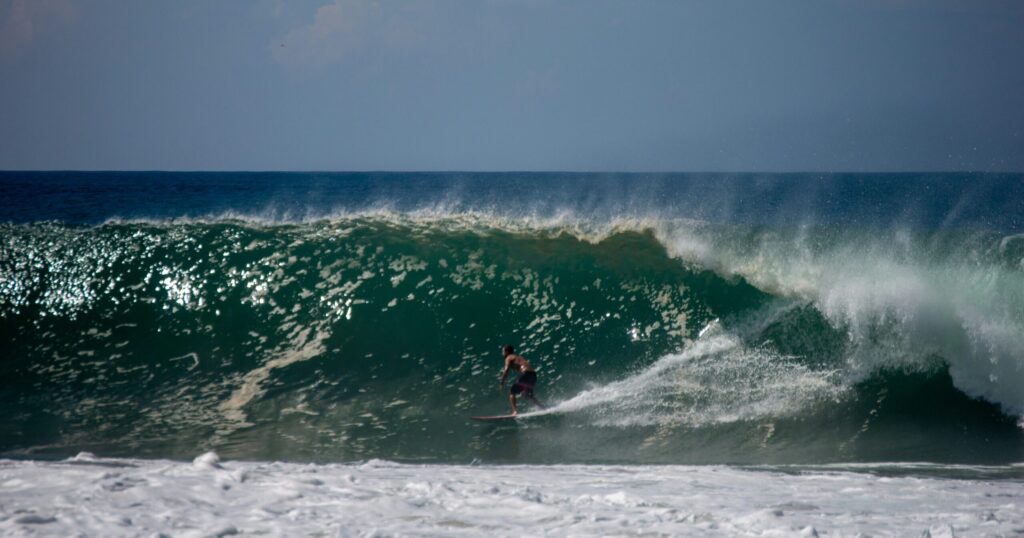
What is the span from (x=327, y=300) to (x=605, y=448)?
576 cm

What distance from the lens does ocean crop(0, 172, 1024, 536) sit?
16.9 feet

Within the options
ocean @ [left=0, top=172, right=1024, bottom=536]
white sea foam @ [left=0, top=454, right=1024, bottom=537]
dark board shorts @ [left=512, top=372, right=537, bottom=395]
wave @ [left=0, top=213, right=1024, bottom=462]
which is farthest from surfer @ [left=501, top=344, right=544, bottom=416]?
white sea foam @ [left=0, top=454, right=1024, bottom=537]

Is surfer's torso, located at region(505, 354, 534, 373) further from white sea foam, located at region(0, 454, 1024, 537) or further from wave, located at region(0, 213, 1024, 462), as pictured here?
white sea foam, located at region(0, 454, 1024, 537)

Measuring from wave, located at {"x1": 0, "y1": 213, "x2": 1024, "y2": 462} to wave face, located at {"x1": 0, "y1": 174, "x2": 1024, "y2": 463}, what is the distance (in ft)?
0.12

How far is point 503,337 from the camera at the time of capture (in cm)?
1168

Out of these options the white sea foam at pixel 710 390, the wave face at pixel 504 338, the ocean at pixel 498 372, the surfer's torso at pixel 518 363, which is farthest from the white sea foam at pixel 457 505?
the surfer's torso at pixel 518 363

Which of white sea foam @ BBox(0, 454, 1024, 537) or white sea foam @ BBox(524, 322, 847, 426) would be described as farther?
white sea foam @ BBox(524, 322, 847, 426)

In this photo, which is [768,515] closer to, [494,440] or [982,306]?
[494,440]

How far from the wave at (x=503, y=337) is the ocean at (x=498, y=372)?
0.04 metres

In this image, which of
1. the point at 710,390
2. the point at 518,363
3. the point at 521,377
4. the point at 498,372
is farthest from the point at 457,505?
the point at 498,372

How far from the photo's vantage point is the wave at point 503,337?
8805 mm

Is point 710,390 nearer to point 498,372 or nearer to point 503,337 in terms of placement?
point 498,372

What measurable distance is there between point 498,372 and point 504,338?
956 millimetres

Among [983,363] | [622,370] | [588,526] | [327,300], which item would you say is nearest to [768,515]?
[588,526]
